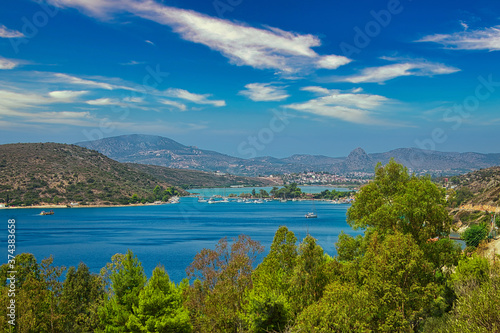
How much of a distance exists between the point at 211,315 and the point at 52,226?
76.3 metres

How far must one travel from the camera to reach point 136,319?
51.9 ft

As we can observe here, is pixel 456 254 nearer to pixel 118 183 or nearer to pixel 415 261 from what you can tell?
pixel 415 261

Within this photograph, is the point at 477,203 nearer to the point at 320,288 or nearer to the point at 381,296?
the point at 320,288

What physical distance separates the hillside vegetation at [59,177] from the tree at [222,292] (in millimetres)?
103301

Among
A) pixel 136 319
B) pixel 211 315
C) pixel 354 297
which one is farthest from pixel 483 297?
pixel 136 319

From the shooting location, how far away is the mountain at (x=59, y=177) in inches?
4387

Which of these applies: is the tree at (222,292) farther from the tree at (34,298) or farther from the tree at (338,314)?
the tree at (34,298)

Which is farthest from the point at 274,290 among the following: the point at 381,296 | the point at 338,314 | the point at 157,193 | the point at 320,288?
the point at 157,193

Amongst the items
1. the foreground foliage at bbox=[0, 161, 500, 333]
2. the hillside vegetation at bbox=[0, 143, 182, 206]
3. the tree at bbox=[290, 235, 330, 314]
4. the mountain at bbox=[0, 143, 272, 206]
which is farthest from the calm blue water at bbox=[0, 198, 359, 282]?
the tree at bbox=[290, 235, 330, 314]

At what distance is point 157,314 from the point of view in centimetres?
1598

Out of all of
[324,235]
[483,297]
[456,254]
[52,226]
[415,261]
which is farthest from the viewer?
[52,226]

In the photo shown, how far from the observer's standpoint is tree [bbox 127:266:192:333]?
51.7ft

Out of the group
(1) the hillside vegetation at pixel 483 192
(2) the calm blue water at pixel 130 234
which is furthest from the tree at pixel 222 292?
(1) the hillside vegetation at pixel 483 192

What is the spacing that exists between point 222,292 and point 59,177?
118 metres
